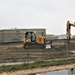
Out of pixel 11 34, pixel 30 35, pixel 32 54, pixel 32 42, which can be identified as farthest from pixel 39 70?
pixel 11 34

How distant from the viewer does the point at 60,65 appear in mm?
23859

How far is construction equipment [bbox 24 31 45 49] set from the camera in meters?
50.2

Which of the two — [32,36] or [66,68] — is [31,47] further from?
[66,68]

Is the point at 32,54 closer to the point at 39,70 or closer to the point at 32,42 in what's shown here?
the point at 32,42

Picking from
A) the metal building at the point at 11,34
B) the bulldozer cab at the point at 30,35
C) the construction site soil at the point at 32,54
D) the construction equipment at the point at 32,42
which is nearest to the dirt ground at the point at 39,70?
the construction site soil at the point at 32,54

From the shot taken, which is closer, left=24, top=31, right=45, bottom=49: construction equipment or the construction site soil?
the construction site soil

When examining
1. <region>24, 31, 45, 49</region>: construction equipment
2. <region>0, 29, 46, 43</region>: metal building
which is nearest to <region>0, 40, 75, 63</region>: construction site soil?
<region>24, 31, 45, 49</region>: construction equipment

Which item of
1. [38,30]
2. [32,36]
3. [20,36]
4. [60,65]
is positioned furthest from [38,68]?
[38,30]

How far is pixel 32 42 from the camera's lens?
168 ft

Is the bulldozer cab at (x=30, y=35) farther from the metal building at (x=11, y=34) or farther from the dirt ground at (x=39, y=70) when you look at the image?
the metal building at (x=11, y=34)

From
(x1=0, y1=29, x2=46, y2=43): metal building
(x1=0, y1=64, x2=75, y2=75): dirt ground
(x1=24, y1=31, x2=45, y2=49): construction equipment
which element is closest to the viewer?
(x1=0, y1=64, x2=75, y2=75): dirt ground

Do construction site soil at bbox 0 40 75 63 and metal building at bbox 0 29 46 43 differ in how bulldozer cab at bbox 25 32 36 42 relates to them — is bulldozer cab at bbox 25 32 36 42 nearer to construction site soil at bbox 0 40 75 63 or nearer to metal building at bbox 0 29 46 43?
construction site soil at bbox 0 40 75 63

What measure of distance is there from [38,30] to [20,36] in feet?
32.9

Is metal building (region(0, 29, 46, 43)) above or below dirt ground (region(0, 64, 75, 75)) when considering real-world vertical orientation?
above
